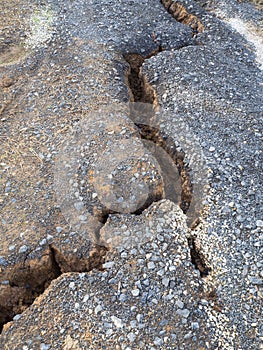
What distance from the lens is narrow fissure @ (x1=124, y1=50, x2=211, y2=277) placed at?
121 inches

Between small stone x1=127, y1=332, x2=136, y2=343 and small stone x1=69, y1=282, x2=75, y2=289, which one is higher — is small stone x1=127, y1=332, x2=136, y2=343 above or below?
above

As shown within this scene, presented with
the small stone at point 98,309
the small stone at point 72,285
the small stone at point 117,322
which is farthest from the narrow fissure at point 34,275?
the small stone at point 117,322

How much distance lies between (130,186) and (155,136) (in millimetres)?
734

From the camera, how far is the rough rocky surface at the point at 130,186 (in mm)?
2723

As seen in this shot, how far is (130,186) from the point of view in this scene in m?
3.35

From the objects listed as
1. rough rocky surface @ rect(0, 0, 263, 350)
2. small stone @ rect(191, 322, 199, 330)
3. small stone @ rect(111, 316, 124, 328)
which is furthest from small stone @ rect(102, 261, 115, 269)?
small stone @ rect(191, 322, 199, 330)

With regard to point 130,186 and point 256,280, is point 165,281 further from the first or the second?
point 130,186

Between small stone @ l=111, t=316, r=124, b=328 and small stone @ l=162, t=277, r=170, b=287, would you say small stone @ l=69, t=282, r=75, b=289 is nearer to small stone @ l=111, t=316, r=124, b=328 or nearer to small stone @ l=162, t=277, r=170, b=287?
small stone @ l=111, t=316, r=124, b=328

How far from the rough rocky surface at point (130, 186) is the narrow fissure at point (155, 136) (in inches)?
0.6

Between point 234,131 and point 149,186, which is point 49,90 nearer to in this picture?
point 149,186

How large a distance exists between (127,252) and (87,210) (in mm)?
538

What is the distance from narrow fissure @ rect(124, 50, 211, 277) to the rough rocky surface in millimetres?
16

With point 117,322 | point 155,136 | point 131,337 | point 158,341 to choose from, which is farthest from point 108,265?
point 155,136

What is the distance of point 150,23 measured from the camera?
4.93m
